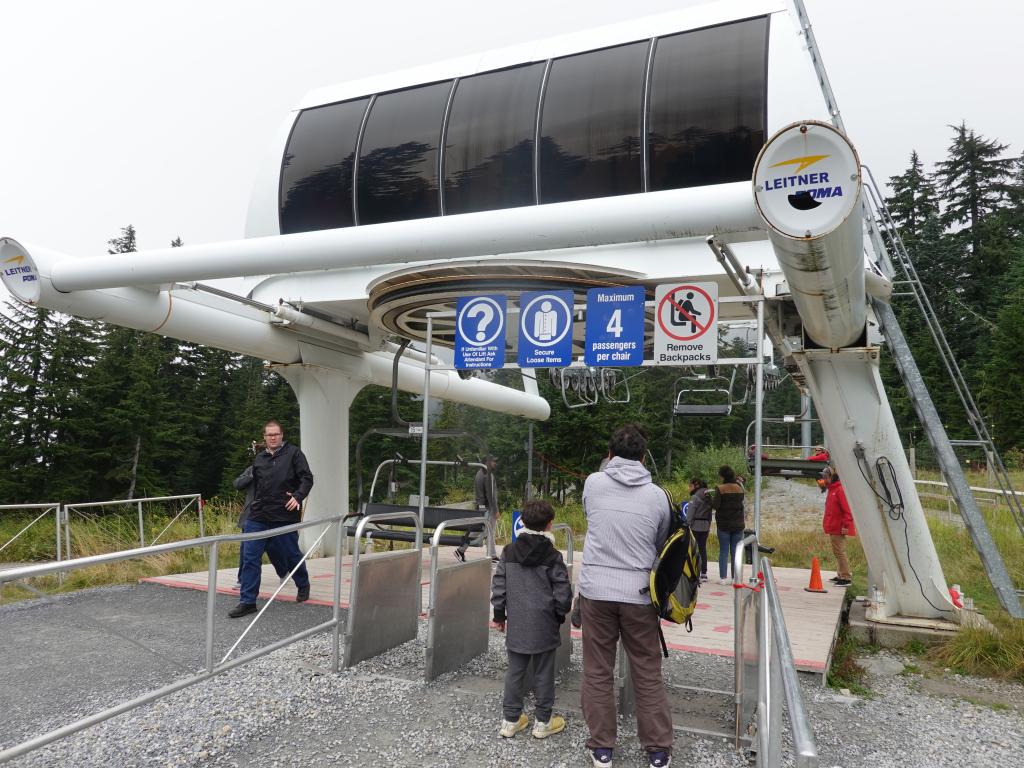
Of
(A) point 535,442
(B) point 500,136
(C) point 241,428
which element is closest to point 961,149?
(A) point 535,442

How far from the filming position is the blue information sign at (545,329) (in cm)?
622

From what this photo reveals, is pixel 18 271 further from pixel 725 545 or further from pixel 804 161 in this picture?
pixel 725 545

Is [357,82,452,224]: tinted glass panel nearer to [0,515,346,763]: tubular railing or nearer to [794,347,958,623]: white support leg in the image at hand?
[0,515,346,763]: tubular railing

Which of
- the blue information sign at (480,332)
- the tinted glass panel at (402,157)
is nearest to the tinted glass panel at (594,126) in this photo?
the tinted glass panel at (402,157)

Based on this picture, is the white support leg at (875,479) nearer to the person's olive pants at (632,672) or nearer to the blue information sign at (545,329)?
the blue information sign at (545,329)

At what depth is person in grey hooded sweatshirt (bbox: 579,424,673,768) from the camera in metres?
3.96

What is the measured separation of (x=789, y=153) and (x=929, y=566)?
4.87m

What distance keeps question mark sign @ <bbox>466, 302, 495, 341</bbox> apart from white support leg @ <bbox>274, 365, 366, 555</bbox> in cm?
493

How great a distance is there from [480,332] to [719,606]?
13.8 feet

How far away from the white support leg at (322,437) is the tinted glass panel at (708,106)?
5.82 m

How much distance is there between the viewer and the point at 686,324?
573 cm

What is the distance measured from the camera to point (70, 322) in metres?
35.2

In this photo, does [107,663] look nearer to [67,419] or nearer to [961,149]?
[67,419]

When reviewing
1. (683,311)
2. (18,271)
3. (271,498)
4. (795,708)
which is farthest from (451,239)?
(18,271)
